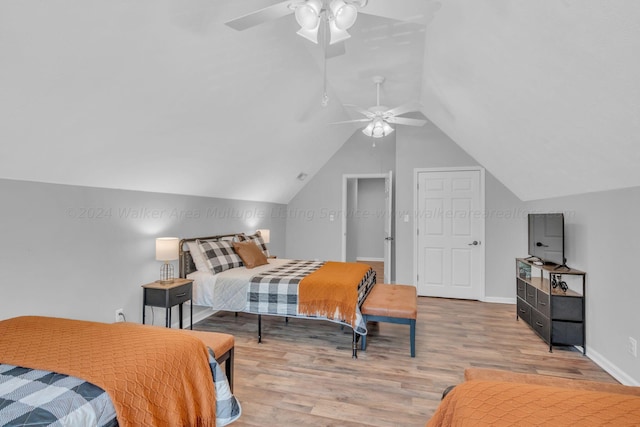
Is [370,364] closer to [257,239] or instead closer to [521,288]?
[521,288]

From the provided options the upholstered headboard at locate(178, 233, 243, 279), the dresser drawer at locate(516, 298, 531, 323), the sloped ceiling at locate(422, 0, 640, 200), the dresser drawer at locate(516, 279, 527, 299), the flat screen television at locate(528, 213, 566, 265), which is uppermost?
the sloped ceiling at locate(422, 0, 640, 200)

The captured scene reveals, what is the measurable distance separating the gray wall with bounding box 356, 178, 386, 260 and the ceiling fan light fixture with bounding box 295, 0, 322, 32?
7.17 metres

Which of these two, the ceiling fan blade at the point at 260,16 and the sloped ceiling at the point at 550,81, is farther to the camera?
the ceiling fan blade at the point at 260,16

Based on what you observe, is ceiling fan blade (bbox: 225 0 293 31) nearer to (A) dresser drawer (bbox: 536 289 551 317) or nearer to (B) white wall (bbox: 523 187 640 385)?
(B) white wall (bbox: 523 187 640 385)

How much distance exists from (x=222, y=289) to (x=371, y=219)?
6.28 m

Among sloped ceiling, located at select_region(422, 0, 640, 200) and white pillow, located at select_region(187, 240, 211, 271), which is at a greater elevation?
sloped ceiling, located at select_region(422, 0, 640, 200)

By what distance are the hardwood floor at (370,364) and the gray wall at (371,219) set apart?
4.72 metres

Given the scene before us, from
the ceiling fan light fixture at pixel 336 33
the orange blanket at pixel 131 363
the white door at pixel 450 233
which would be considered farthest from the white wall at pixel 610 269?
the orange blanket at pixel 131 363

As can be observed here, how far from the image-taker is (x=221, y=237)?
4.37 meters

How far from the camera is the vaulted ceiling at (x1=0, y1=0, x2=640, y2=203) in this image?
1.61 metres

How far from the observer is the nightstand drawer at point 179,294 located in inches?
119

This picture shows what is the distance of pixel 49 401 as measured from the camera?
112 cm

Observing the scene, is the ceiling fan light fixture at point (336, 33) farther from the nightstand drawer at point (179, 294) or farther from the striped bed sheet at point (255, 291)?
the nightstand drawer at point (179, 294)

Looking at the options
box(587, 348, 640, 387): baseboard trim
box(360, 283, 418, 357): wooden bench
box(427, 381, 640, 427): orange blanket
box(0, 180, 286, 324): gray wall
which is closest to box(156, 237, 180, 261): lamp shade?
box(0, 180, 286, 324): gray wall
